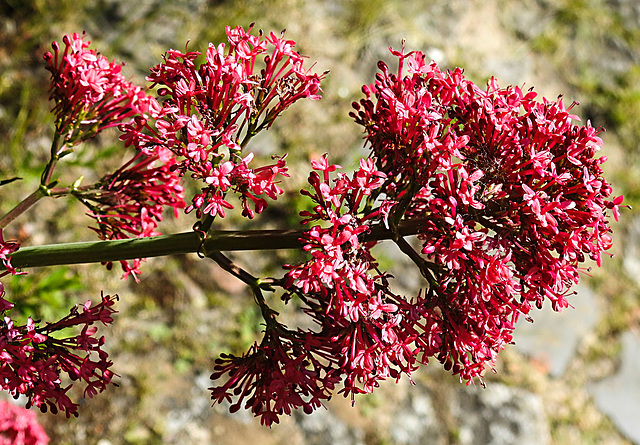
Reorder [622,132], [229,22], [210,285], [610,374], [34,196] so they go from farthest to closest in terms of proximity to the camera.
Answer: [622,132]
[610,374]
[229,22]
[210,285]
[34,196]

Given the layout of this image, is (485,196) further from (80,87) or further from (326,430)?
(326,430)

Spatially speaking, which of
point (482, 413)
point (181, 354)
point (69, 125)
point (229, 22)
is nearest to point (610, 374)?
point (482, 413)

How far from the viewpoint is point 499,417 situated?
127 inches

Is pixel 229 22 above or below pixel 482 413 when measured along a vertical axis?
above

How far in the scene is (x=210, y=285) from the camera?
312 cm

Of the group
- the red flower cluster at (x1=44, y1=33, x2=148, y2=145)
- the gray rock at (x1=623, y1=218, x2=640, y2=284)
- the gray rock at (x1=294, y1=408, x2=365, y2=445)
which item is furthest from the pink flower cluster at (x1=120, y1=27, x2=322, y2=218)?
the gray rock at (x1=623, y1=218, x2=640, y2=284)

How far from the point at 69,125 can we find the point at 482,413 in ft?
8.55

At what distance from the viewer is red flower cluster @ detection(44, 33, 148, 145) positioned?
3.94ft

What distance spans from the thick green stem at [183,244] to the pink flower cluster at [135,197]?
16 cm

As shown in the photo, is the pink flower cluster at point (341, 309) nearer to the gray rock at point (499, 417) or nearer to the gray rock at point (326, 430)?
the gray rock at point (326, 430)

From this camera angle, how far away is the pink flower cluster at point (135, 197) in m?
1.28

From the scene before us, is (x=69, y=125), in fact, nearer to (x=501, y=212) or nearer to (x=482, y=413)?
(x=501, y=212)

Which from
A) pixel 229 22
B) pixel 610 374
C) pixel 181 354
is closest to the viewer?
pixel 181 354

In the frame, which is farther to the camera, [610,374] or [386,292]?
[610,374]
